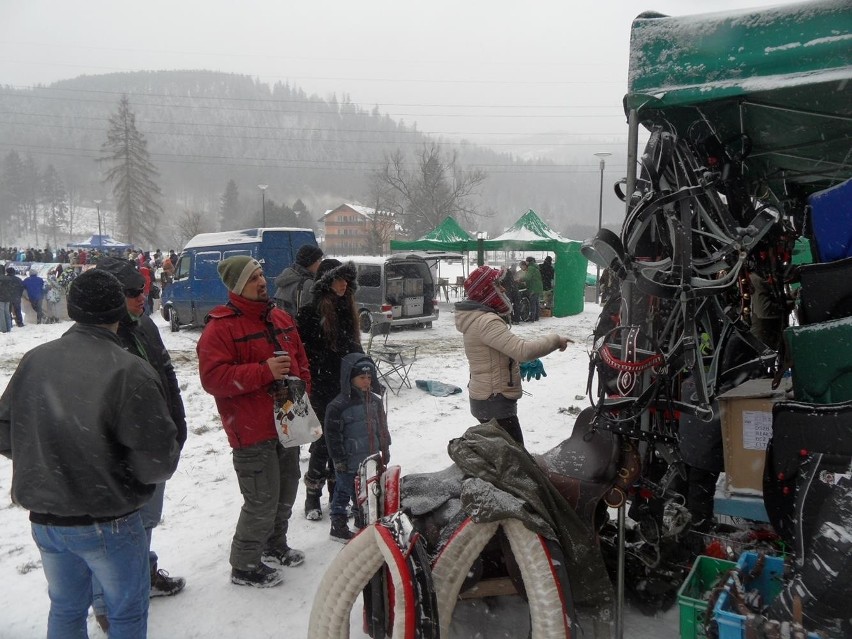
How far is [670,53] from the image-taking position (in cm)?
245

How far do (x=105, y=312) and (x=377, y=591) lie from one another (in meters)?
Result: 1.63

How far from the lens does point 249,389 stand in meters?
3.16

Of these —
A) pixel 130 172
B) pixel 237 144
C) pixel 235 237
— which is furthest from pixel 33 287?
pixel 237 144

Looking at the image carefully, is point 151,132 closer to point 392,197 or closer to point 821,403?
point 392,197

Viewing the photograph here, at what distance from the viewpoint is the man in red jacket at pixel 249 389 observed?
3.18m

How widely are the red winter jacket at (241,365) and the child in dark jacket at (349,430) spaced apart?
0.64 metres

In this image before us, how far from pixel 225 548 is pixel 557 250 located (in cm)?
1476

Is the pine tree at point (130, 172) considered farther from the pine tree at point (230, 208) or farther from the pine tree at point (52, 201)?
the pine tree at point (52, 201)

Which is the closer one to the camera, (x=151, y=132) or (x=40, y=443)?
(x=40, y=443)

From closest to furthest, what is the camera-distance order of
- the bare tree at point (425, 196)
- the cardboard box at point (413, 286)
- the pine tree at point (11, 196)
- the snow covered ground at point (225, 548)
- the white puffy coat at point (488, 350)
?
the snow covered ground at point (225, 548), the white puffy coat at point (488, 350), the cardboard box at point (413, 286), the bare tree at point (425, 196), the pine tree at point (11, 196)

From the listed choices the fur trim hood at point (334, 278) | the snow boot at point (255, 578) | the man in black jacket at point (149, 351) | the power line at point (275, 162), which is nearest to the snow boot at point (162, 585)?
the man in black jacket at point (149, 351)

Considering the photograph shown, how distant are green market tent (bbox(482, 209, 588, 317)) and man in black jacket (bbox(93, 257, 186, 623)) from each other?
575 inches

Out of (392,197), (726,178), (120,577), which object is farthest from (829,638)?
(392,197)

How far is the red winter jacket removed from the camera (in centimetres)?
315
